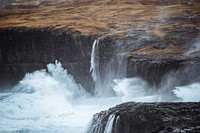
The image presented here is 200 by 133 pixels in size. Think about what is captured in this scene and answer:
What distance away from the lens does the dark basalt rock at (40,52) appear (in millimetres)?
35781

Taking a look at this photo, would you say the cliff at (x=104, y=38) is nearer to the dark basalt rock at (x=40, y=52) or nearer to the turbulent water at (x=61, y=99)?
the dark basalt rock at (x=40, y=52)

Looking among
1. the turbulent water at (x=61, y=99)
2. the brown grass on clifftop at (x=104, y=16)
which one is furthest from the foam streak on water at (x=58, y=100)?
the brown grass on clifftop at (x=104, y=16)

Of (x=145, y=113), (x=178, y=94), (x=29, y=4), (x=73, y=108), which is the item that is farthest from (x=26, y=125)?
(x=29, y=4)

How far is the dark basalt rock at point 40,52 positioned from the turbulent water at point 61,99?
704 millimetres

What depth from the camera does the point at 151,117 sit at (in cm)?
1616

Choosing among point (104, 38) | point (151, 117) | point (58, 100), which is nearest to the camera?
point (151, 117)

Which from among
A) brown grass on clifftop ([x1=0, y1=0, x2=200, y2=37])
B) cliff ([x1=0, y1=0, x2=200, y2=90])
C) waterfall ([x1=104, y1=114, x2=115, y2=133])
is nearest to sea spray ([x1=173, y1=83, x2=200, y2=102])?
cliff ([x1=0, y1=0, x2=200, y2=90])

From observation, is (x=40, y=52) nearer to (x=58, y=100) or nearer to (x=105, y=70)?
(x=58, y=100)

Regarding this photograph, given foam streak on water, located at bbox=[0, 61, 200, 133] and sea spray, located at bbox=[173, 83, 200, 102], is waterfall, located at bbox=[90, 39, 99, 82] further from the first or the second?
sea spray, located at bbox=[173, 83, 200, 102]

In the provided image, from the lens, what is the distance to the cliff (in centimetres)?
2846

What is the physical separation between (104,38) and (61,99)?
6.38 meters

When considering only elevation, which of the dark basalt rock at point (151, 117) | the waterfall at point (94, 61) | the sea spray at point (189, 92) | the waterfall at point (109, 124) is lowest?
the waterfall at point (94, 61)

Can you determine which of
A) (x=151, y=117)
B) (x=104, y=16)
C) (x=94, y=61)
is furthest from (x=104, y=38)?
(x=151, y=117)

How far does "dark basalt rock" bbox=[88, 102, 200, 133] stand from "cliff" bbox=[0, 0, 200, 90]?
803cm
